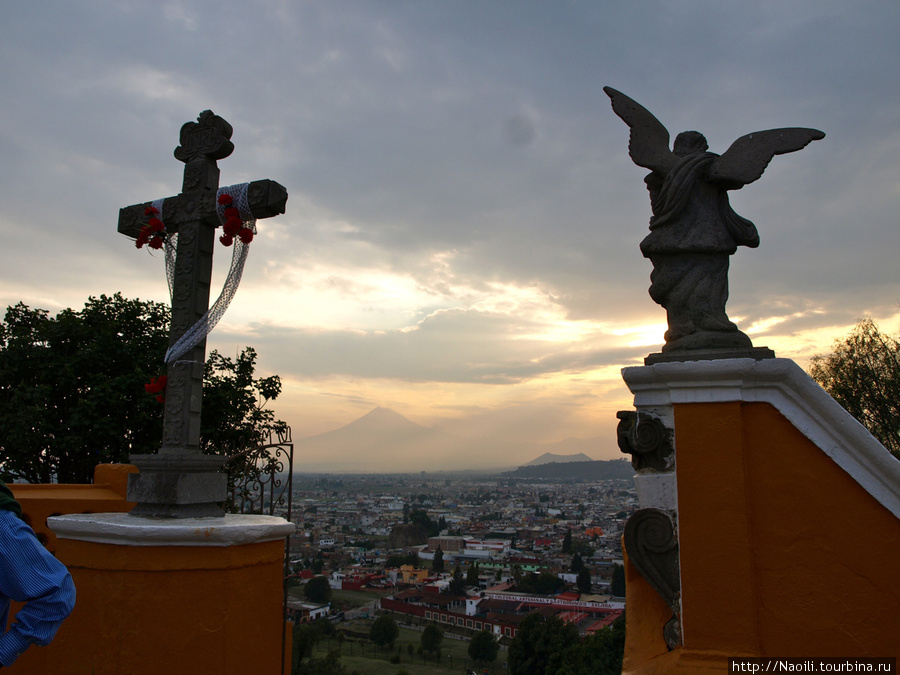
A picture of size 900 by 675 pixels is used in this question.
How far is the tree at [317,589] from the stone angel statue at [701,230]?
107 feet

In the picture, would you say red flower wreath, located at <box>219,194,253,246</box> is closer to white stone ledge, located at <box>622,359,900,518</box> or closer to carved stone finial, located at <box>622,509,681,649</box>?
white stone ledge, located at <box>622,359,900,518</box>

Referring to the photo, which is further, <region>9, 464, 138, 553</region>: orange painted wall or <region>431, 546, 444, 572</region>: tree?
<region>431, 546, 444, 572</region>: tree

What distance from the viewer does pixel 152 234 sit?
14.4ft

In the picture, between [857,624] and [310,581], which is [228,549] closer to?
[857,624]

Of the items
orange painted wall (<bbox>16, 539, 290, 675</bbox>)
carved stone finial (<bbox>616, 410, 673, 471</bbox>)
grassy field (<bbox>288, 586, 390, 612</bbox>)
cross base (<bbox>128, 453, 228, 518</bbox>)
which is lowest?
grassy field (<bbox>288, 586, 390, 612</bbox>)

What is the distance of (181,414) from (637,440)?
305 centimetres

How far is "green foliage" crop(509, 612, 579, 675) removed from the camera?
2406 centimetres

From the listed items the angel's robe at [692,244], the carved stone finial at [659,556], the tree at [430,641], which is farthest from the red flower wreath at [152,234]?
the tree at [430,641]

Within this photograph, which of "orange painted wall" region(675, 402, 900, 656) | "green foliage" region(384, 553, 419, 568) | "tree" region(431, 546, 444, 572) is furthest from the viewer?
"tree" region(431, 546, 444, 572)

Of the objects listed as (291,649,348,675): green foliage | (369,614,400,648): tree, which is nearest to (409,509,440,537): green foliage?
(369,614,400,648): tree

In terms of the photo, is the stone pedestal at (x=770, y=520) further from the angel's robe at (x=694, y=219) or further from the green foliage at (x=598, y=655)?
the green foliage at (x=598, y=655)

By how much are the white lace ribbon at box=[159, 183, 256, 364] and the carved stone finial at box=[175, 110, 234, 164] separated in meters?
0.33

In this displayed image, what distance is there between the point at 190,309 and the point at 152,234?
2.61ft

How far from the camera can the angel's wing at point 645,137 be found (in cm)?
267
